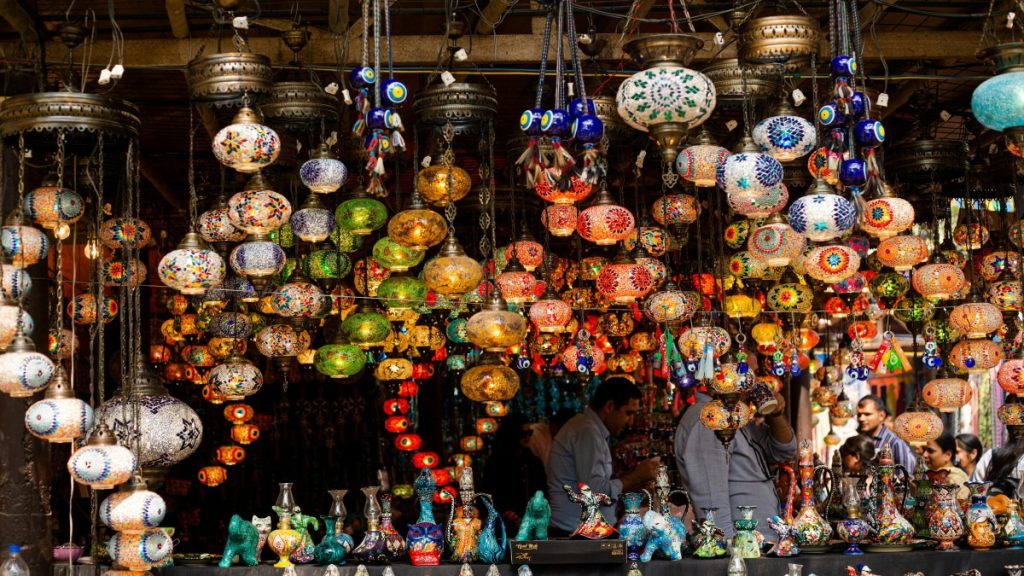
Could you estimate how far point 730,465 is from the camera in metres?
5.31

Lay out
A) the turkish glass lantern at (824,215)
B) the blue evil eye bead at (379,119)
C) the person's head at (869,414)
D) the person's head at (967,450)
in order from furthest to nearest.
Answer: the person's head at (967,450) → the person's head at (869,414) → the turkish glass lantern at (824,215) → the blue evil eye bead at (379,119)

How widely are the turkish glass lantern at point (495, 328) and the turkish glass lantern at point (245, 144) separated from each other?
0.91m

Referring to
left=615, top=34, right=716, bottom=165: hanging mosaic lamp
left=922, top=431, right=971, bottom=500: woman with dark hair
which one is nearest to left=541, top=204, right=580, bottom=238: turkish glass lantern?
left=615, top=34, right=716, bottom=165: hanging mosaic lamp

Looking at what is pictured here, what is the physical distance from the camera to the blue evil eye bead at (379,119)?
3.29m

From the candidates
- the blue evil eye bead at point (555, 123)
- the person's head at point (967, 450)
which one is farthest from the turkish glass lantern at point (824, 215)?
the person's head at point (967, 450)

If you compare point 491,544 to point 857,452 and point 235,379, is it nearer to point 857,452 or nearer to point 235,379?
point 235,379

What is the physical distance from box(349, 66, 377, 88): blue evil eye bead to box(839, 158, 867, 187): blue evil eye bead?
1333 millimetres

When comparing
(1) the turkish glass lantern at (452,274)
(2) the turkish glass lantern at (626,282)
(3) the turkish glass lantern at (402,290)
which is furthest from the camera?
(3) the turkish glass lantern at (402,290)

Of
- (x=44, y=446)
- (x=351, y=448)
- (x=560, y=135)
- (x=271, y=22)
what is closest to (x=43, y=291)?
(x=44, y=446)

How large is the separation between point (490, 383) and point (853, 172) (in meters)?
1.63

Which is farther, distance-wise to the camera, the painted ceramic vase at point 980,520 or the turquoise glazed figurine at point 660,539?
the painted ceramic vase at point 980,520

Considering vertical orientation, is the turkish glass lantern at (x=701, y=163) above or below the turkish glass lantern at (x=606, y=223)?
above

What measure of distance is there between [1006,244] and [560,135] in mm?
3244

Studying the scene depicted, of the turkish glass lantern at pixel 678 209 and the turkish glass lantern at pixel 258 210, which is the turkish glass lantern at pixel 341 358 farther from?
the turkish glass lantern at pixel 678 209
